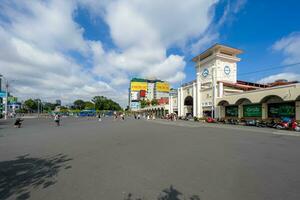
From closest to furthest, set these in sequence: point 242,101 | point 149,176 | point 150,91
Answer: point 149,176
point 242,101
point 150,91

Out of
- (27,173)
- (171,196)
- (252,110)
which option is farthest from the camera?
(252,110)

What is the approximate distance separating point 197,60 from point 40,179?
151ft

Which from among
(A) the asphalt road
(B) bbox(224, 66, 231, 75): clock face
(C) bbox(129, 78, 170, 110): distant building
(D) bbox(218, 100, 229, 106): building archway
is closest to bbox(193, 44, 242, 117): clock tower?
(B) bbox(224, 66, 231, 75): clock face

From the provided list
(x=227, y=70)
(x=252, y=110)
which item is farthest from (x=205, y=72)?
(x=252, y=110)

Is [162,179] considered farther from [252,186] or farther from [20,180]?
[20,180]

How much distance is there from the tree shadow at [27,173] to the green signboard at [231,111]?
2647 centimetres

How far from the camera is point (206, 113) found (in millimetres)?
Answer: 34438

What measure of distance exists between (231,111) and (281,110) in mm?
7877

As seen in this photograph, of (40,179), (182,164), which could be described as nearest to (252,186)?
(182,164)

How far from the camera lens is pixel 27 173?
14.9 feet

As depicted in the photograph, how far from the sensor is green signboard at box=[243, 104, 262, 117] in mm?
22750

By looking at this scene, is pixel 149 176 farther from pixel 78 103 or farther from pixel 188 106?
pixel 78 103

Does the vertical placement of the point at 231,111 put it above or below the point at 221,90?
below

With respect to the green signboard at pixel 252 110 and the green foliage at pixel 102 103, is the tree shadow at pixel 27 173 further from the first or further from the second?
the green foliage at pixel 102 103
